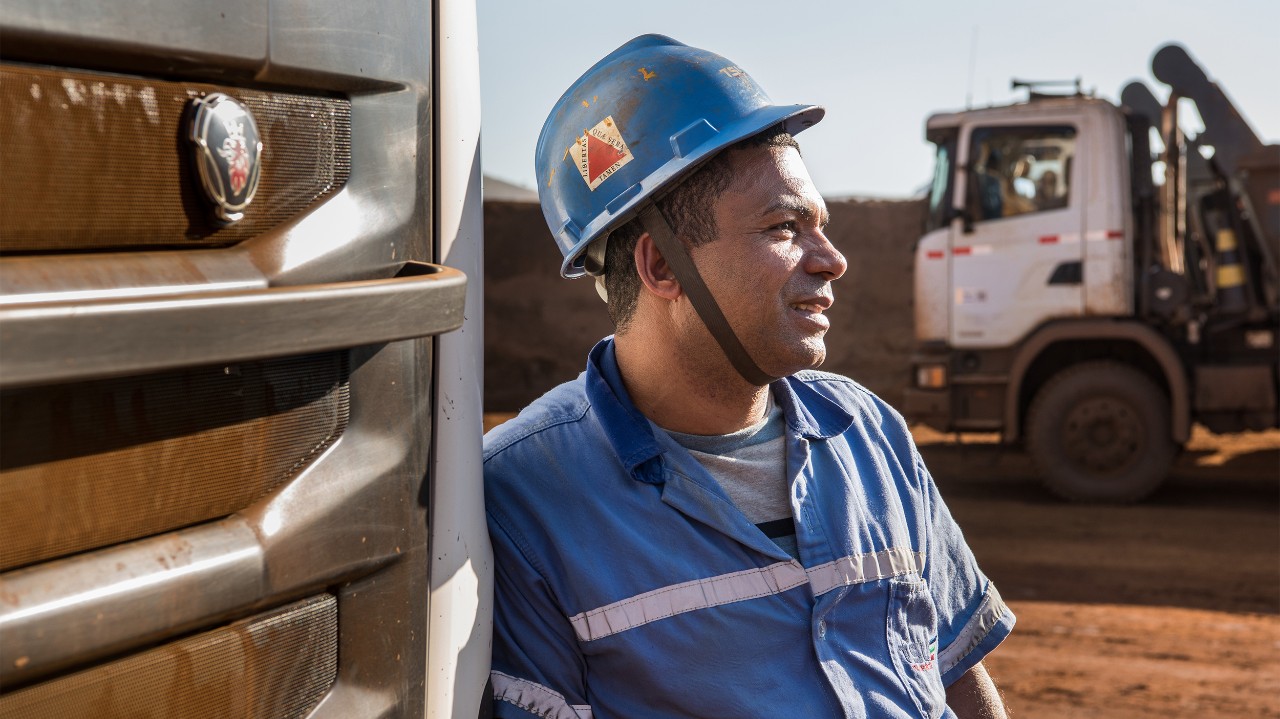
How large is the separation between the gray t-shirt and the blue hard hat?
42 cm

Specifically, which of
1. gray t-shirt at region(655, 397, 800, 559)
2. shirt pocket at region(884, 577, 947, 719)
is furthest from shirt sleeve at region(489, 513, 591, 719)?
shirt pocket at region(884, 577, 947, 719)

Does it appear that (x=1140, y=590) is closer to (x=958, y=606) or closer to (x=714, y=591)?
(x=958, y=606)

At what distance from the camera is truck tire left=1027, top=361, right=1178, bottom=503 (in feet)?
31.3

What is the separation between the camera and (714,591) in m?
1.88

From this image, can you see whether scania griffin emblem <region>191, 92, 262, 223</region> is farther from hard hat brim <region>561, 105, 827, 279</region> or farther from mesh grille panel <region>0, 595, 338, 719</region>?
hard hat brim <region>561, 105, 827, 279</region>

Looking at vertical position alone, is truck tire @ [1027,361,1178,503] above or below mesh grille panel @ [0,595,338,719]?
below

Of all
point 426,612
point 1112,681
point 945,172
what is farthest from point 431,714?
point 945,172

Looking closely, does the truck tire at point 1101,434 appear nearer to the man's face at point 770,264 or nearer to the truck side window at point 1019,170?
the truck side window at point 1019,170

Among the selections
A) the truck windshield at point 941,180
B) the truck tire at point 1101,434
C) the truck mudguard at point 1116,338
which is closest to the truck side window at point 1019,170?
the truck windshield at point 941,180

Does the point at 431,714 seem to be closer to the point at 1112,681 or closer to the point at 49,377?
the point at 49,377

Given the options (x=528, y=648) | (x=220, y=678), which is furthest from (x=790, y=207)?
(x=220, y=678)

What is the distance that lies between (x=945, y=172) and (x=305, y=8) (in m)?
8.86

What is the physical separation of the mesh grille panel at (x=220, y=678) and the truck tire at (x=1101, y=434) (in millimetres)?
9111

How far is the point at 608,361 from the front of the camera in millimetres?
2279
